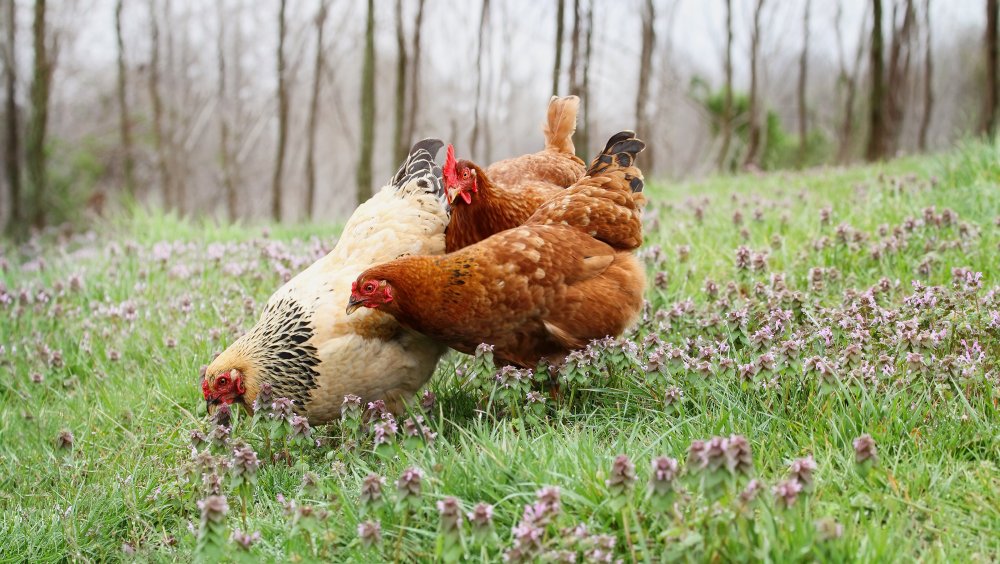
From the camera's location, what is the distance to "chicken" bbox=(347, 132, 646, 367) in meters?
3.07

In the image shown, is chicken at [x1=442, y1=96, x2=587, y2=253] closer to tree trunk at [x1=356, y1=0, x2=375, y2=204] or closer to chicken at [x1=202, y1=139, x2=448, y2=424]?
chicken at [x1=202, y1=139, x2=448, y2=424]

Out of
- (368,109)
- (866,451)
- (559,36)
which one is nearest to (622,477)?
(866,451)

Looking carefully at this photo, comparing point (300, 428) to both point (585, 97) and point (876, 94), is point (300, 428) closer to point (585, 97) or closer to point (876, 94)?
point (585, 97)

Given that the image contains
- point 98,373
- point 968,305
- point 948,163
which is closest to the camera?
point 968,305

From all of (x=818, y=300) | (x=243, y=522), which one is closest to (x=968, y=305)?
(x=818, y=300)

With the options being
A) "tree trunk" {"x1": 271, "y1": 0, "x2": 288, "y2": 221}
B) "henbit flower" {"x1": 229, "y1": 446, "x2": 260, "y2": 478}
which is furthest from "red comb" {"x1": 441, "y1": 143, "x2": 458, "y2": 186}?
"tree trunk" {"x1": 271, "y1": 0, "x2": 288, "y2": 221}

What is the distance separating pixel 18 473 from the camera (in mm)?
3365

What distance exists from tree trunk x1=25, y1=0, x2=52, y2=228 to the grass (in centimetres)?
557

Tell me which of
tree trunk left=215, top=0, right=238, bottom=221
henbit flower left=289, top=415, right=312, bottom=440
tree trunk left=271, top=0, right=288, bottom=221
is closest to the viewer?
henbit flower left=289, top=415, right=312, bottom=440

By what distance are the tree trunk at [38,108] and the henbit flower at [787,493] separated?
424 inches

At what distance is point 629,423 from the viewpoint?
9.50 feet

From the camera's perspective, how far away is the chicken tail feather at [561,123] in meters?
4.79

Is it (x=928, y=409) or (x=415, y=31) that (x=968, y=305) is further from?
(x=415, y=31)

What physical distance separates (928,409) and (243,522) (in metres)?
2.24
